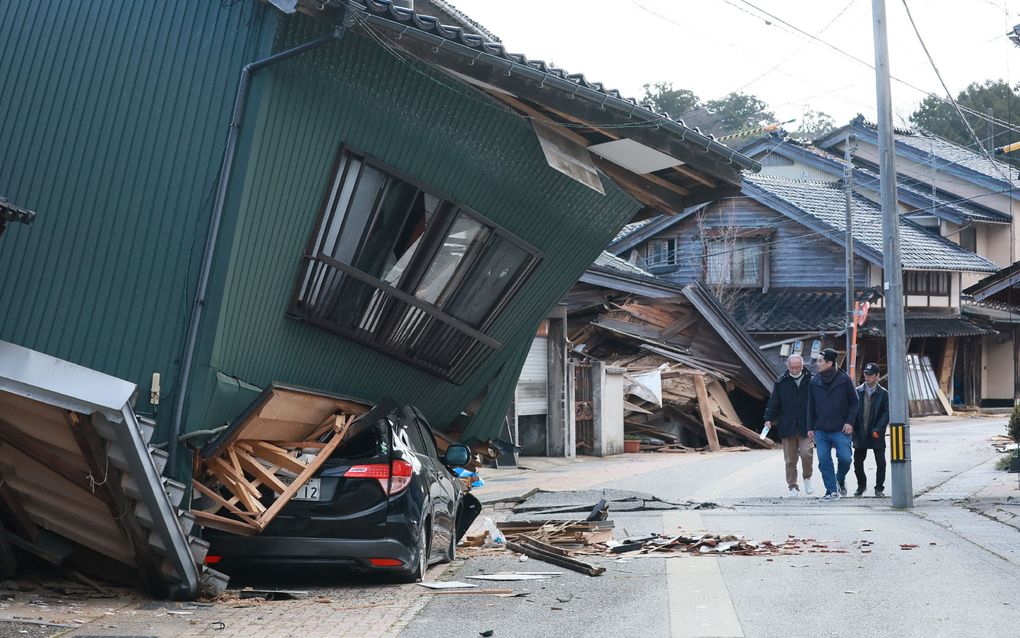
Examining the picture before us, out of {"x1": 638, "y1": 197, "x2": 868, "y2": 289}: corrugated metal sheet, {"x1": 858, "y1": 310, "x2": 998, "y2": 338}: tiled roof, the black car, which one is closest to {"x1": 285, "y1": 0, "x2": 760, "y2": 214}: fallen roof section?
the black car

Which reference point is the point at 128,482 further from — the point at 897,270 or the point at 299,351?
the point at 897,270

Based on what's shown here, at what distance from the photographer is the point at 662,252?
4528cm

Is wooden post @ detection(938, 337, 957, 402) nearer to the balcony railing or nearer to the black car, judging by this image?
the balcony railing

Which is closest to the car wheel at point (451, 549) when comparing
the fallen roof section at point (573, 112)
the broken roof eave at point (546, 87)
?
the fallen roof section at point (573, 112)

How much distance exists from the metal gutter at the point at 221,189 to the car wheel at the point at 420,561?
193 centimetres

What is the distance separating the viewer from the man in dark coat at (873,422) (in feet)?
50.9

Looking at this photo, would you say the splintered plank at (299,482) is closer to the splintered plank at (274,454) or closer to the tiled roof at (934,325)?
the splintered plank at (274,454)

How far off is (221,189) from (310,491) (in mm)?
2380

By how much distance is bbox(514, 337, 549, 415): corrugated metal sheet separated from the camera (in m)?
24.3

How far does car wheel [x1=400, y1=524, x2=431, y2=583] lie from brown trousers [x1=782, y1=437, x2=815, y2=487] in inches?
314

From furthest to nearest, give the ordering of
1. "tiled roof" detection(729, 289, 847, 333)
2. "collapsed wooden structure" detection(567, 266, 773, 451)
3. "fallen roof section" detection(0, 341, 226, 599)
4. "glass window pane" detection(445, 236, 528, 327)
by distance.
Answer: "tiled roof" detection(729, 289, 847, 333) → "collapsed wooden structure" detection(567, 266, 773, 451) → "glass window pane" detection(445, 236, 528, 327) → "fallen roof section" detection(0, 341, 226, 599)

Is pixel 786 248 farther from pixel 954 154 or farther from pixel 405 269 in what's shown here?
pixel 405 269

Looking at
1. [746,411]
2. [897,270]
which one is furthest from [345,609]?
[746,411]


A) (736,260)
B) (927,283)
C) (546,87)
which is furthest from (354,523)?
(927,283)
